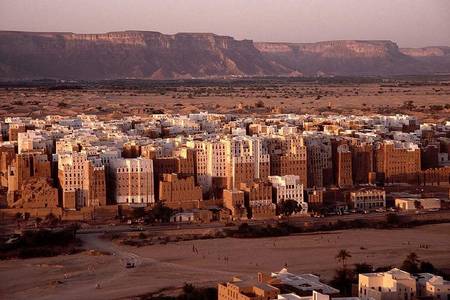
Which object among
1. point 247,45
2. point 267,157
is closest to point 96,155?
point 267,157

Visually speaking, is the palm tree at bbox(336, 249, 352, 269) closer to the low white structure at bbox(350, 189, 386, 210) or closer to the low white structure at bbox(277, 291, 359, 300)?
the low white structure at bbox(277, 291, 359, 300)

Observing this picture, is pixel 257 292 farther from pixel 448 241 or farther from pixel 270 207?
pixel 270 207

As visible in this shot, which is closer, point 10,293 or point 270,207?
point 10,293

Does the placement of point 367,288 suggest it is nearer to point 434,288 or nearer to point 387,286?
point 387,286

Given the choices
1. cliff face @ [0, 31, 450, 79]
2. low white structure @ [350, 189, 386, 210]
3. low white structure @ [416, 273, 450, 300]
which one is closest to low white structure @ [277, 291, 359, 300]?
low white structure @ [416, 273, 450, 300]

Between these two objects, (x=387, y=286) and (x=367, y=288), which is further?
(x=367, y=288)

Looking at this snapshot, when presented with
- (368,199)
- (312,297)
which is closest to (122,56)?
(368,199)
